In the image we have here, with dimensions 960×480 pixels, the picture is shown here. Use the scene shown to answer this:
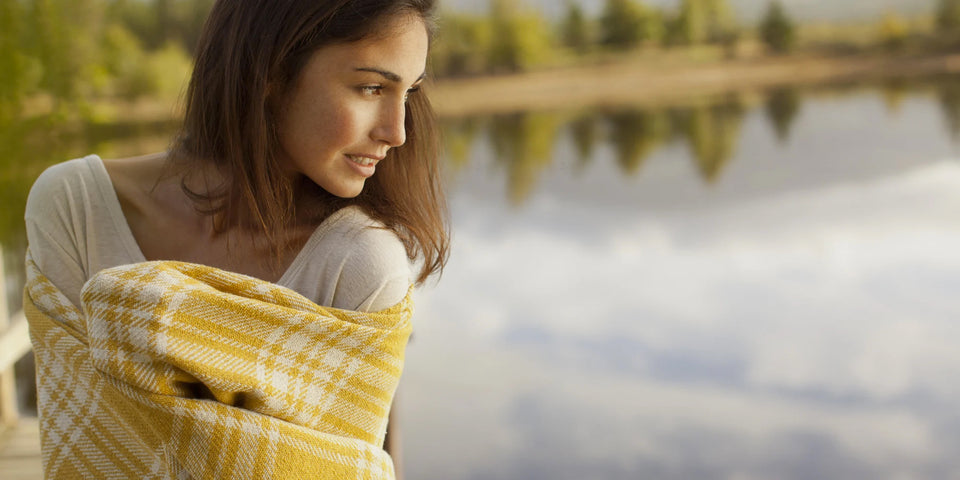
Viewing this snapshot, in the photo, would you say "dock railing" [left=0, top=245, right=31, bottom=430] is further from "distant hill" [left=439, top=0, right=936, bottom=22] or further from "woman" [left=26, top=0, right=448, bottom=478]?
"distant hill" [left=439, top=0, right=936, bottom=22]

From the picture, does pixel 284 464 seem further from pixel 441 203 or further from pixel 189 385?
pixel 441 203

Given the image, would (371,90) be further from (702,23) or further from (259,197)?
(702,23)

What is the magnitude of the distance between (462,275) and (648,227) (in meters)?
2.35

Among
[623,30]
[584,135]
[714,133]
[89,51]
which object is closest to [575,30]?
[623,30]

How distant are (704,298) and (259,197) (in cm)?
914

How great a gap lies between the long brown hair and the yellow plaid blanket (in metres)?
0.15

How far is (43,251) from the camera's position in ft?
3.68

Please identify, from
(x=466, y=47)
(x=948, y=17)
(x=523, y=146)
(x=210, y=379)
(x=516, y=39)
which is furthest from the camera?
(x=523, y=146)

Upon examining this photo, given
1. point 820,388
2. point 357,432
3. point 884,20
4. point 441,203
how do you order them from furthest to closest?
point 820,388 → point 884,20 → point 441,203 → point 357,432

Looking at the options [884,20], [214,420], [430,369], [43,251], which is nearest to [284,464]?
[214,420]

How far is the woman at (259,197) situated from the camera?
1.02 m

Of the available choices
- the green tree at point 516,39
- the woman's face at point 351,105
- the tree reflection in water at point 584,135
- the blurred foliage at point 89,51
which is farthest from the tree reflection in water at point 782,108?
the woman's face at point 351,105

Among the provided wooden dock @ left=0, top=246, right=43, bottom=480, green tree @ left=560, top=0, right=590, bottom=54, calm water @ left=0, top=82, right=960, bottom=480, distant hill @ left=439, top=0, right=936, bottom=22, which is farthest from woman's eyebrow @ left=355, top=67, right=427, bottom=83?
green tree @ left=560, top=0, right=590, bottom=54

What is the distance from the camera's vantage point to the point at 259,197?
109 centimetres
